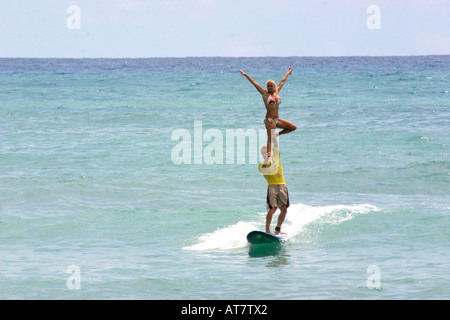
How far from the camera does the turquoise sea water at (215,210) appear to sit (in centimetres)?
1016

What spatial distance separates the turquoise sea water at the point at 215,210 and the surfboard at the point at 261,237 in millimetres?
259

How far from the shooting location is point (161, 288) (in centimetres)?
991

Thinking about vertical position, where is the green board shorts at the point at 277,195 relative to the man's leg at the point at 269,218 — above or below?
above

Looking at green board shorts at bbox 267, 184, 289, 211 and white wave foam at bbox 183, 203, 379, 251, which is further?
white wave foam at bbox 183, 203, 379, 251

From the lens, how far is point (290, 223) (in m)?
14.6
